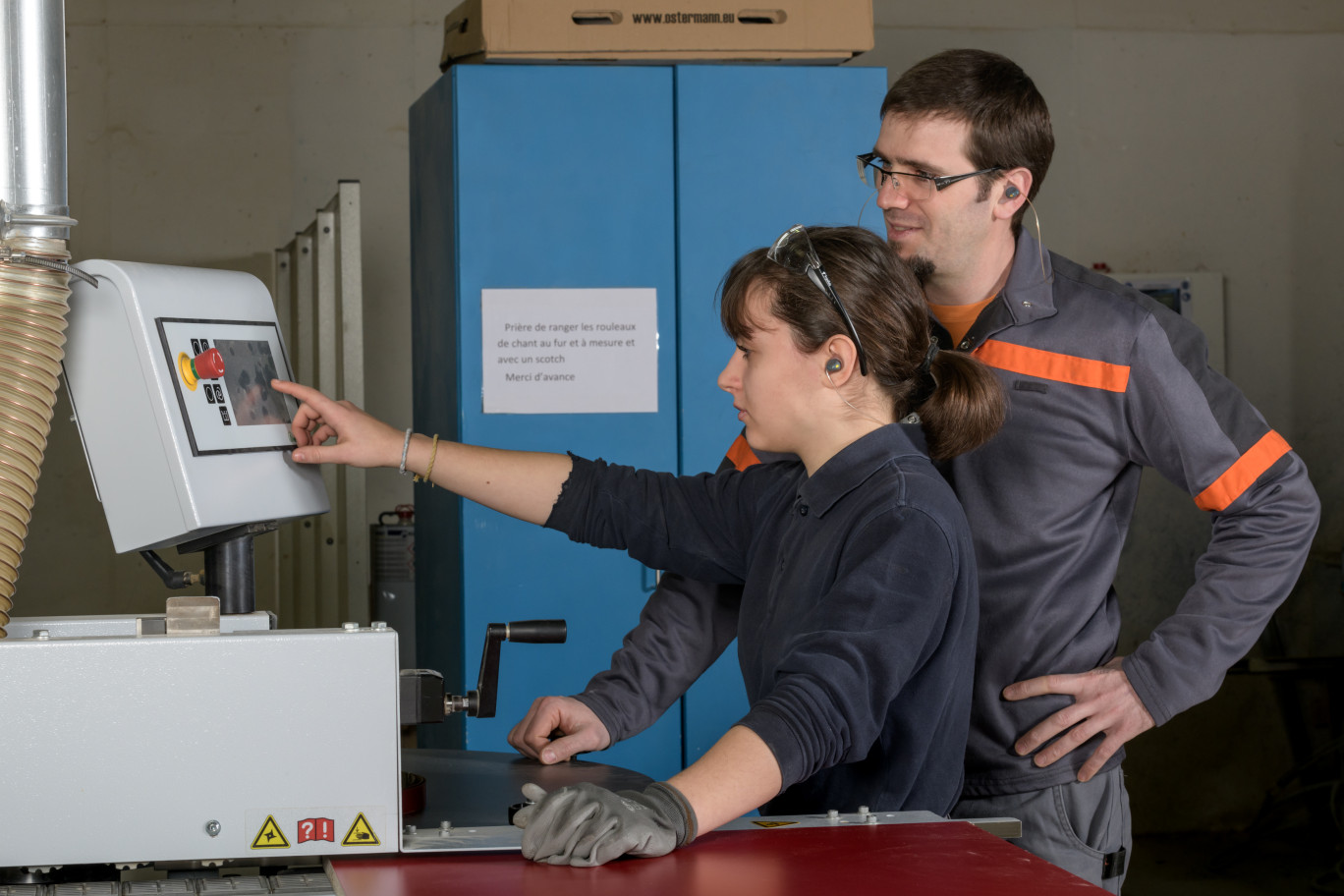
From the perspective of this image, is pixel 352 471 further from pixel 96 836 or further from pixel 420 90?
pixel 96 836

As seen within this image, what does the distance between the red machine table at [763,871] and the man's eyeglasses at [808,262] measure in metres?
0.46

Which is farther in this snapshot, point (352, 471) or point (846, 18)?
point (352, 471)

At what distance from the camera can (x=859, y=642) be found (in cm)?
105

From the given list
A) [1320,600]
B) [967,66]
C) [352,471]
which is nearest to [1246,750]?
[1320,600]

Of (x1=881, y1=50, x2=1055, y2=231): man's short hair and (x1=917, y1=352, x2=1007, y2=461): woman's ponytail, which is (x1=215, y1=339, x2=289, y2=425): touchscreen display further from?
(x1=881, y1=50, x2=1055, y2=231): man's short hair

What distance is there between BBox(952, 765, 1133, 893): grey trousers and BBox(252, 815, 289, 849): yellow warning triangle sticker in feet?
2.79

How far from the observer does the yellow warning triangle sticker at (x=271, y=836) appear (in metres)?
0.96

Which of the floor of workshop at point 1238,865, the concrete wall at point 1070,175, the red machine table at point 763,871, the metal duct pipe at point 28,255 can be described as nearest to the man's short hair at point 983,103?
the red machine table at point 763,871

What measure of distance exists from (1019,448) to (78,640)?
1.05 m

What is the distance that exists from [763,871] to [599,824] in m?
0.13

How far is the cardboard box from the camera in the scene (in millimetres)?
2320

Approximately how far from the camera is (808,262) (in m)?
1.23

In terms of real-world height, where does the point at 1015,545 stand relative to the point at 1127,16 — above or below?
below

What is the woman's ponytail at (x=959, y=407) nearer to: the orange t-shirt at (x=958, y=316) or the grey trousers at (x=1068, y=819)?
the orange t-shirt at (x=958, y=316)
